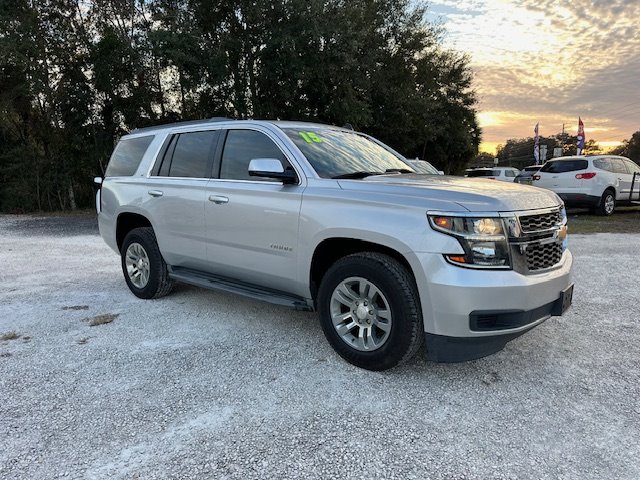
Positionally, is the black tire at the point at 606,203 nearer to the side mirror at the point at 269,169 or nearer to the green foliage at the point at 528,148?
the side mirror at the point at 269,169

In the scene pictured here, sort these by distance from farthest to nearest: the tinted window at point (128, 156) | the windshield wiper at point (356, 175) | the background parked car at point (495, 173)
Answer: the background parked car at point (495, 173) → the tinted window at point (128, 156) → the windshield wiper at point (356, 175)

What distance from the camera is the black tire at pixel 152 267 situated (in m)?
5.11

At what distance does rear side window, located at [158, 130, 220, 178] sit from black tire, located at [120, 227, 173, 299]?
0.72 meters

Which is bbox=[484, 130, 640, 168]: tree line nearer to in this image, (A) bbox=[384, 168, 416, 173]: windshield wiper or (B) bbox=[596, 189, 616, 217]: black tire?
(B) bbox=[596, 189, 616, 217]: black tire

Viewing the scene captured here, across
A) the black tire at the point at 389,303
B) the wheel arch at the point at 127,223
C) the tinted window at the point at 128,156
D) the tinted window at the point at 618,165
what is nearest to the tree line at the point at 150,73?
the tinted window at the point at 618,165

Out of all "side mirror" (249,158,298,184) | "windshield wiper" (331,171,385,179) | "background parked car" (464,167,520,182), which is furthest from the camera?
"background parked car" (464,167,520,182)

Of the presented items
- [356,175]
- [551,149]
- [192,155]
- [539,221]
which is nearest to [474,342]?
[539,221]

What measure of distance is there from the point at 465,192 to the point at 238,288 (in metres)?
2.17

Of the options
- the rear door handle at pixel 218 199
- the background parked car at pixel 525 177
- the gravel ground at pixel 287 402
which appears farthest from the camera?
the background parked car at pixel 525 177

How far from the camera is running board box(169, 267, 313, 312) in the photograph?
384 centimetres

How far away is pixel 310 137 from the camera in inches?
166

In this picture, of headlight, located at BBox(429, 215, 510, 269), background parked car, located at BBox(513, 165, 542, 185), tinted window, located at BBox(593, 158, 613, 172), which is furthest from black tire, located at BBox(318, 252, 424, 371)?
tinted window, located at BBox(593, 158, 613, 172)

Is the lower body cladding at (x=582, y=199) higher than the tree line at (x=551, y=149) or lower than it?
lower

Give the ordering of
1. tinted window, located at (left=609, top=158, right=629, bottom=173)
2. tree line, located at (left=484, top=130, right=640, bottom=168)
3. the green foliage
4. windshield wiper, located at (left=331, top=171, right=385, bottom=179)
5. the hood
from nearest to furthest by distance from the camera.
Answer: the hood
windshield wiper, located at (left=331, top=171, right=385, bottom=179)
tinted window, located at (left=609, top=158, right=629, bottom=173)
tree line, located at (left=484, top=130, right=640, bottom=168)
the green foliage
